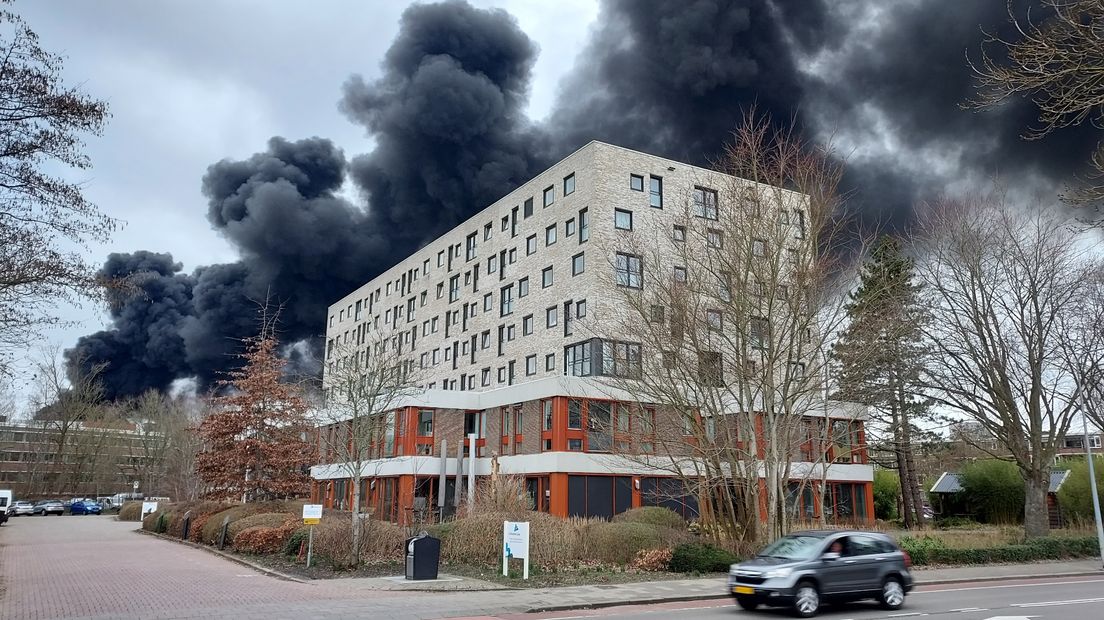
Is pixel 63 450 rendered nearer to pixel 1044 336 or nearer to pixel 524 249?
pixel 524 249

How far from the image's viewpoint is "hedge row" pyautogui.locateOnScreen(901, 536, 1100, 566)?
23.3 meters

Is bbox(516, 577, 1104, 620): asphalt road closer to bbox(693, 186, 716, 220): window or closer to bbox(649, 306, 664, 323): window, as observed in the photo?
bbox(649, 306, 664, 323): window

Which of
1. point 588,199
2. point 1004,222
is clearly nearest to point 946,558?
point 1004,222

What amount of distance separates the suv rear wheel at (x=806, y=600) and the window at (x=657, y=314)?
10.8m

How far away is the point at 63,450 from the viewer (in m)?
78.2

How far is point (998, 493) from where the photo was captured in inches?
1710

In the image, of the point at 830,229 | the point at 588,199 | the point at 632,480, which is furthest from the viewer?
the point at 588,199

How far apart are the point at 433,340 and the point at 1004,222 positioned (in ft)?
129

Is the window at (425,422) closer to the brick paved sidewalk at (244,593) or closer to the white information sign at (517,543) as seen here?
the brick paved sidewalk at (244,593)

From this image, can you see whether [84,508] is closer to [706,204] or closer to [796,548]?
[706,204]

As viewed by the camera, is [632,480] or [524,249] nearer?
[632,480]

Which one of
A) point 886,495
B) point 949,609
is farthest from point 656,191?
point 949,609

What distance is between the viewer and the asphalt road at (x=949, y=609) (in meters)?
13.3

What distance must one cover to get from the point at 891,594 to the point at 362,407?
1848 cm
